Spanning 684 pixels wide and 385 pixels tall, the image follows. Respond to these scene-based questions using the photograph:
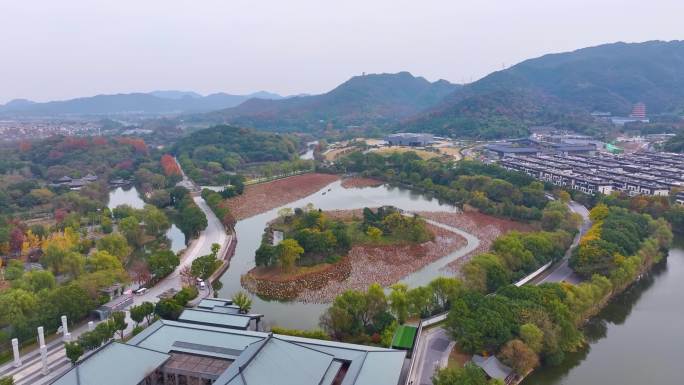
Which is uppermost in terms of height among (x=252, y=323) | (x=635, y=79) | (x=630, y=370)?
(x=635, y=79)

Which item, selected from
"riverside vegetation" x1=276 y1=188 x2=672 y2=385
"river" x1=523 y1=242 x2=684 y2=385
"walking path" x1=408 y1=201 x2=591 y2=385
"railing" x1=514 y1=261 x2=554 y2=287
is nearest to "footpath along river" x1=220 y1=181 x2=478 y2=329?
"riverside vegetation" x1=276 y1=188 x2=672 y2=385

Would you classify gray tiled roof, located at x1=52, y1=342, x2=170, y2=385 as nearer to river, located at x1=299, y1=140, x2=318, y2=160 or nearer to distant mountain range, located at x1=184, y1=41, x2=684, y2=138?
river, located at x1=299, y1=140, x2=318, y2=160

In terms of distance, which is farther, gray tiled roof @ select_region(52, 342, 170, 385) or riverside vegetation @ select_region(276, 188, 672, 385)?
riverside vegetation @ select_region(276, 188, 672, 385)

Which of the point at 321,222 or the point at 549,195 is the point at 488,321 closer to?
the point at 321,222

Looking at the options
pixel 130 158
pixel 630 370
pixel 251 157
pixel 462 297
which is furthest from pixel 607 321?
pixel 130 158

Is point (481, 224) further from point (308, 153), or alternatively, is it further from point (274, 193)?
point (308, 153)

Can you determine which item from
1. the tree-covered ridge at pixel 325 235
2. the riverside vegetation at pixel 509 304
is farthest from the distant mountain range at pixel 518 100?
the riverside vegetation at pixel 509 304
